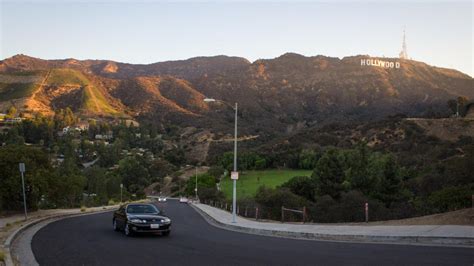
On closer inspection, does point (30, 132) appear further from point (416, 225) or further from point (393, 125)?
point (416, 225)

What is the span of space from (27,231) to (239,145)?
139 metres

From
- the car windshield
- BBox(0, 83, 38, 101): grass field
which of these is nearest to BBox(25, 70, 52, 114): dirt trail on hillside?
BBox(0, 83, 38, 101): grass field

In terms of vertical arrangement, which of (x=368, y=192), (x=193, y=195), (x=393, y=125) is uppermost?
(x=393, y=125)

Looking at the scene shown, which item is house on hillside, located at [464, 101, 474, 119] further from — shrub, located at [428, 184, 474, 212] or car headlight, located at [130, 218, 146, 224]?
car headlight, located at [130, 218, 146, 224]

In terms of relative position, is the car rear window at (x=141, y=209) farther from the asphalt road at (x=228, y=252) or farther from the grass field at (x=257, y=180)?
the grass field at (x=257, y=180)

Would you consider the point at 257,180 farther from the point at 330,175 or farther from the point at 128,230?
the point at 128,230

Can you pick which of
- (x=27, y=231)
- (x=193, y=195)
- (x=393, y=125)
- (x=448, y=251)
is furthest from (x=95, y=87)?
(x=448, y=251)

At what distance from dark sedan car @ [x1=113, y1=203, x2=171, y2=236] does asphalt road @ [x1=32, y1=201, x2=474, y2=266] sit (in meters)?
0.65

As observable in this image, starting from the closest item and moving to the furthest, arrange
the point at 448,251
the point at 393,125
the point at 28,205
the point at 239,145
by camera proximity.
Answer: the point at 448,251, the point at 28,205, the point at 393,125, the point at 239,145

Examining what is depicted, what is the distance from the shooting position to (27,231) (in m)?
22.4

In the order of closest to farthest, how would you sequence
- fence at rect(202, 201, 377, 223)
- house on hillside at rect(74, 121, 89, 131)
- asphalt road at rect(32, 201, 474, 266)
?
1. asphalt road at rect(32, 201, 474, 266)
2. fence at rect(202, 201, 377, 223)
3. house on hillside at rect(74, 121, 89, 131)

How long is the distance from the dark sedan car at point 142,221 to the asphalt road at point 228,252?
2.14ft

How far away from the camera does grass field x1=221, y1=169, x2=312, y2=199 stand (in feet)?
315

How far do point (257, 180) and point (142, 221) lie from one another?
282ft
